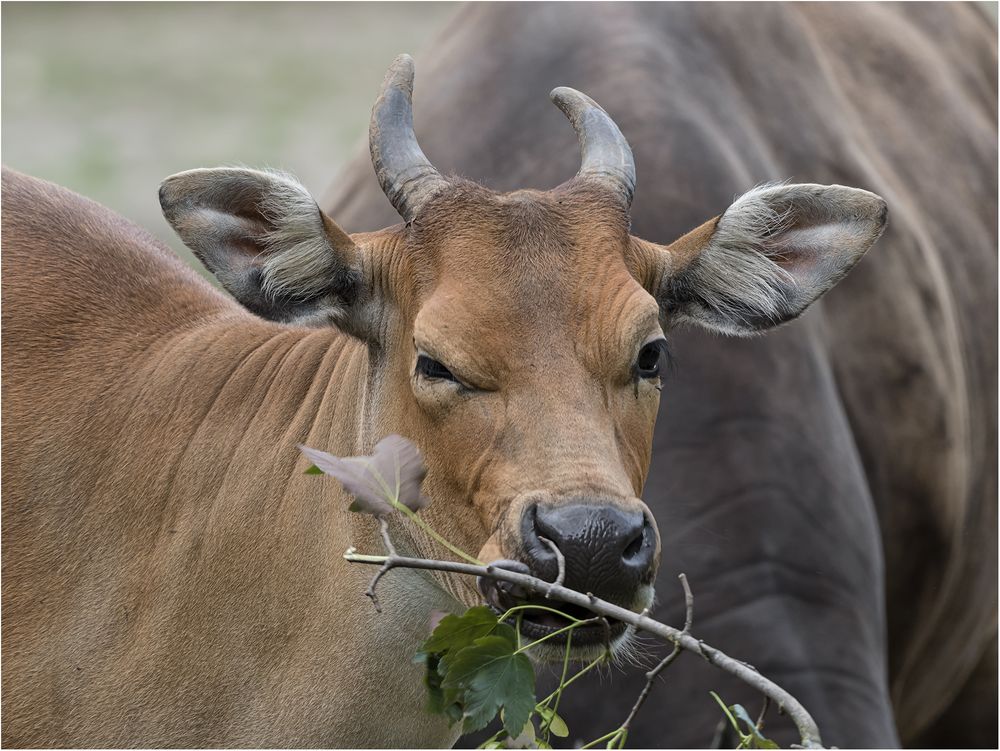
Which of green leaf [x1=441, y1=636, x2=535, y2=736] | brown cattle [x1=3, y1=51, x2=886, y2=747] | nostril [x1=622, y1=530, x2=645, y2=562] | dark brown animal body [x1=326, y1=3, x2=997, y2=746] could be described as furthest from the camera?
dark brown animal body [x1=326, y1=3, x2=997, y2=746]

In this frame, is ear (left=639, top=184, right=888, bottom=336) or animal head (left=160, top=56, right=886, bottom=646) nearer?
animal head (left=160, top=56, right=886, bottom=646)

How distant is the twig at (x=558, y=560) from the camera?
340cm

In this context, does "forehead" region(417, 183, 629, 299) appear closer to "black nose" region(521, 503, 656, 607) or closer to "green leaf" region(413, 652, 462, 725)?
"black nose" region(521, 503, 656, 607)

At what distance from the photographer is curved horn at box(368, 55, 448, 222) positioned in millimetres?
4328

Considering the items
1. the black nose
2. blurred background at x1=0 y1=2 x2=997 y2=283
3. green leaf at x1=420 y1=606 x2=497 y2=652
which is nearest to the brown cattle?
the black nose

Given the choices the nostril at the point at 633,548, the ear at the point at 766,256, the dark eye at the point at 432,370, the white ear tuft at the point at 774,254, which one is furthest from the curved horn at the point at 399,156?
the nostril at the point at 633,548

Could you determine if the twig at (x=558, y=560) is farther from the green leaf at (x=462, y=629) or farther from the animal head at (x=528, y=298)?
the green leaf at (x=462, y=629)

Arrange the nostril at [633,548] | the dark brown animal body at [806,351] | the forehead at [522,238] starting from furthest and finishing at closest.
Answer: the dark brown animal body at [806,351] → the forehead at [522,238] → the nostril at [633,548]

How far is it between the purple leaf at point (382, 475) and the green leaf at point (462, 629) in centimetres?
32

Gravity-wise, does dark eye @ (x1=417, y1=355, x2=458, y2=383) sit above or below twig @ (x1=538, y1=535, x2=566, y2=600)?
above

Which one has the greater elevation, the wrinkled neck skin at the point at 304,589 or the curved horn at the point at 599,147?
the curved horn at the point at 599,147

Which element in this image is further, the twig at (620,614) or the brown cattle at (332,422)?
the brown cattle at (332,422)

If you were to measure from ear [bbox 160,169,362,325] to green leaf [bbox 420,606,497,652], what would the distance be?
1.23m

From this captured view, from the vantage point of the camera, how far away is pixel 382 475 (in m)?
3.66
